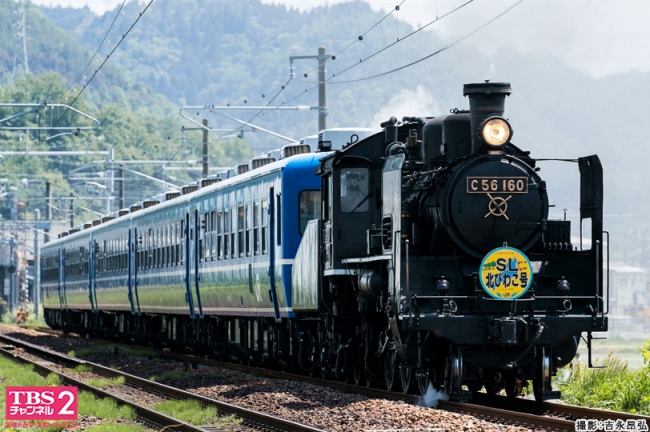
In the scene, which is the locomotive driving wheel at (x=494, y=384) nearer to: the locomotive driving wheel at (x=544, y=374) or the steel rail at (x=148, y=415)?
the locomotive driving wheel at (x=544, y=374)

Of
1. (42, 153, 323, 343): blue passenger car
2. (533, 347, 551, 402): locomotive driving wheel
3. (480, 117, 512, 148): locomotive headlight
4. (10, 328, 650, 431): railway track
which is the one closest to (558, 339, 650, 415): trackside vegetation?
(533, 347, 551, 402): locomotive driving wheel

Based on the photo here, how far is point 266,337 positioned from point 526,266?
843 centimetres

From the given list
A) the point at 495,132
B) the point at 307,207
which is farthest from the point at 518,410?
the point at 307,207

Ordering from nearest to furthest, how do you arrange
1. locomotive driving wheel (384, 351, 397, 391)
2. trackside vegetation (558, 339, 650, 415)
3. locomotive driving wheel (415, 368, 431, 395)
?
trackside vegetation (558, 339, 650, 415)
locomotive driving wheel (415, 368, 431, 395)
locomotive driving wheel (384, 351, 397, 391)

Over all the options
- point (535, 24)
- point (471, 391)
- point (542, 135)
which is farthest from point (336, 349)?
point (542, 135)

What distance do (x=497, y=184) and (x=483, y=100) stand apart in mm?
945

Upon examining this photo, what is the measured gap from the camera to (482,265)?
42.6 ft

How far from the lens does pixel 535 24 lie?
137 ft

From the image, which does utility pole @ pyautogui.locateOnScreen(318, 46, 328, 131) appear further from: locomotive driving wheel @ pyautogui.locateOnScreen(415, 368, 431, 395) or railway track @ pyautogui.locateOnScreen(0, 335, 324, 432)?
locomotive driving wheel @ pyautogui.locateOnScreen(415, 368, 431, 395)

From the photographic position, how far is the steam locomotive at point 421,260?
13.0 meters

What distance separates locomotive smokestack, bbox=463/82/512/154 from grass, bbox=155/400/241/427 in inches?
159

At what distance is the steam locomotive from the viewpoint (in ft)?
42.7

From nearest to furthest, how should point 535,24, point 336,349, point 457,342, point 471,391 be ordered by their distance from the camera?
1. point 457,342
2. point 471,391
3. point 336,349
4. point 535,24

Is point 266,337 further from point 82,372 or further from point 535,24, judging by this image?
point 535,24
